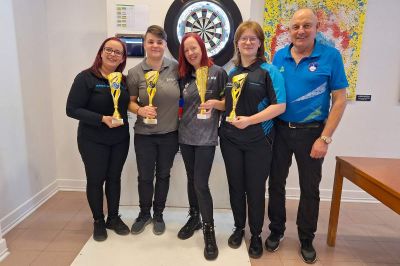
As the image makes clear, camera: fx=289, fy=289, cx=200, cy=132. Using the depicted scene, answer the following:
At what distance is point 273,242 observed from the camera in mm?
2164

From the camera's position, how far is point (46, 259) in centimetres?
199

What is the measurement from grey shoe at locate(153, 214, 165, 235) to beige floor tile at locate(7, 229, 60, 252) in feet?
2.59

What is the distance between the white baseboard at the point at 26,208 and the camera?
7.75 feet

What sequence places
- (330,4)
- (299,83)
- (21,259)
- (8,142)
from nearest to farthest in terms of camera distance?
(299,83) → (21,259) → (8,142) → (330,4)

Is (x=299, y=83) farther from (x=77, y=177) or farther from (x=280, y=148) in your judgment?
(x=77, y=177)

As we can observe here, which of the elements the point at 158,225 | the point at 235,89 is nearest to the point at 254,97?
the point at 235,89

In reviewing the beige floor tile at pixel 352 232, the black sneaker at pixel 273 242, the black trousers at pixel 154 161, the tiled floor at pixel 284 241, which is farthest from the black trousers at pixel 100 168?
the beige floor tile at pixel 352 232

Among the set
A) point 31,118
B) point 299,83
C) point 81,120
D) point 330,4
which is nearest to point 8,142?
point 31,118

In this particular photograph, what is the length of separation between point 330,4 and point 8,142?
10.4ft

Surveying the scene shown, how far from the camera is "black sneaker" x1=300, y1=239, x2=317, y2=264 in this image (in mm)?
2025

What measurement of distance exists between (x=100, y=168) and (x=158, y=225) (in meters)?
0.67

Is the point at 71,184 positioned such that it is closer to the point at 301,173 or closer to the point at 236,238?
the point at 236,238

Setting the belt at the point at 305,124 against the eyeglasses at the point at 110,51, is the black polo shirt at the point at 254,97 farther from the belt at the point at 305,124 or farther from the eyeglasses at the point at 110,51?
the eyeglasses at the point at 110,51

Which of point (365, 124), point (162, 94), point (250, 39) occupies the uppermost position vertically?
point (250, 39)
